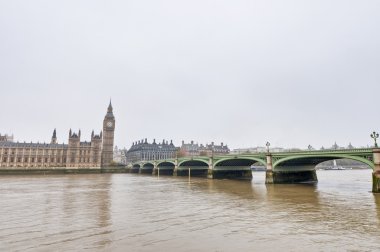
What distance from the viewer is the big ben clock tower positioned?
171512 millimetres

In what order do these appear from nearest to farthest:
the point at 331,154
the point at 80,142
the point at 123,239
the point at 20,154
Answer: the point at 123,239
the point at 331,154
the point at 20,154
the point at 80,142

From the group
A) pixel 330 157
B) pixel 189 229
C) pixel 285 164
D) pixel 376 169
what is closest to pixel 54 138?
pixel 285 164

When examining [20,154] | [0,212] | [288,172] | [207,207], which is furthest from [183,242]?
[20,154]

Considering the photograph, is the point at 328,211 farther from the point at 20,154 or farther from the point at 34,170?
the point at 20,154

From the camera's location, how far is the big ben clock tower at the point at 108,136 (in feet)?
563

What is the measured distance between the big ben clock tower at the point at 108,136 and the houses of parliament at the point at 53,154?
5.74 meters

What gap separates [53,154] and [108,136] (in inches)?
1559

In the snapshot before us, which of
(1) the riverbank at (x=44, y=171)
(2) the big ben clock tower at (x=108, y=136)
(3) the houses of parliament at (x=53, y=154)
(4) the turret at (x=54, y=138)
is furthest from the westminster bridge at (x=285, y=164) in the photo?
(4) the turret at (x=54, y=138)

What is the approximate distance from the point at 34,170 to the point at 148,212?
10583 centimetres

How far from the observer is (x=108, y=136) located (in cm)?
17638

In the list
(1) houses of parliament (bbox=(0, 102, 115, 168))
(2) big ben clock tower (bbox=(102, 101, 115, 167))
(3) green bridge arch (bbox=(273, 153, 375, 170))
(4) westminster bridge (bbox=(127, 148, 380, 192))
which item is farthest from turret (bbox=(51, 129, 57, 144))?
(3) green bridge arch (bbox=(273, 153, 375, 170))

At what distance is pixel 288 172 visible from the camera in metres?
52.4

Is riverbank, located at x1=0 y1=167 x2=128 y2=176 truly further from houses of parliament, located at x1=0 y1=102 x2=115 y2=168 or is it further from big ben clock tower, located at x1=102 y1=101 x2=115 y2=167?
big ben clock tower, located at x1=102 y1=101 x2=115 y2=167

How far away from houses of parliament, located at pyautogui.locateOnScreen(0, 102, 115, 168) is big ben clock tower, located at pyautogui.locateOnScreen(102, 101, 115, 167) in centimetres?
574
